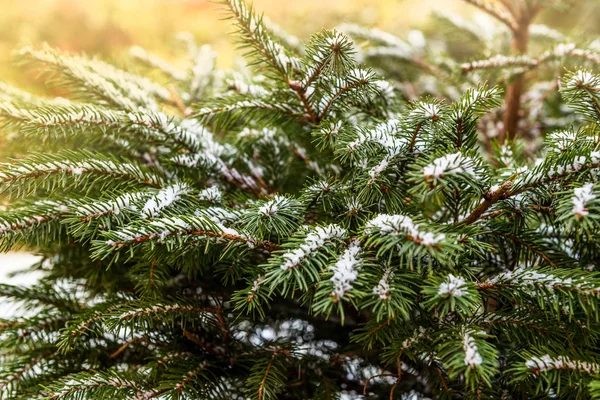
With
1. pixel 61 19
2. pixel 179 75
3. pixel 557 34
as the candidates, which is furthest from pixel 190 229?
pixel 61 19

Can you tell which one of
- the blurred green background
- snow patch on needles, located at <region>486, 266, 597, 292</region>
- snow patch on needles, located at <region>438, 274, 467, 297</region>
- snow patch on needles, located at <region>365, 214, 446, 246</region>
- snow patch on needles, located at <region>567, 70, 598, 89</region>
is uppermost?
the blurred green background

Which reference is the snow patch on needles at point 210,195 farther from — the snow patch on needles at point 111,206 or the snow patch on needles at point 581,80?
the snow patch on needles at point 581,80

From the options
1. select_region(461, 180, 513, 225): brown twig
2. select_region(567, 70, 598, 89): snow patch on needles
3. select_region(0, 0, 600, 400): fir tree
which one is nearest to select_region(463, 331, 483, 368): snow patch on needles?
select_region(0, 0, 600, 400): fir tree

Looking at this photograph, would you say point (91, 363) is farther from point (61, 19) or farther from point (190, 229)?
point (61, 19)

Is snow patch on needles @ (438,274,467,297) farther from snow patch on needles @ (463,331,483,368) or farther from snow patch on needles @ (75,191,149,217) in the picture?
snow patch on needles @ (75,191,149,217)

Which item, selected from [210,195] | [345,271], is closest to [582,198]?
[345,271]

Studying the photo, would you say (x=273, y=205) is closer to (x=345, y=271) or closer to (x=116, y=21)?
(x=345, y=271)
